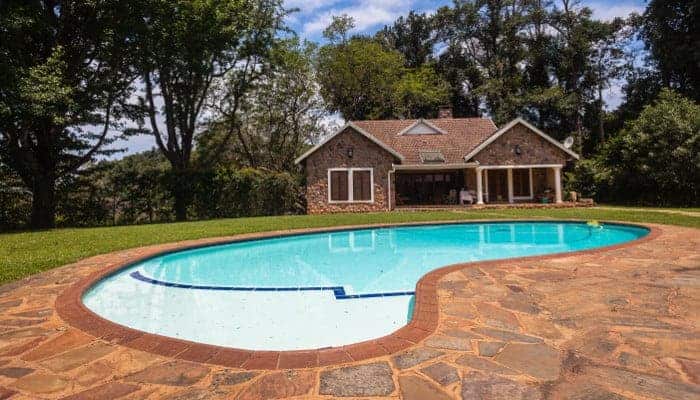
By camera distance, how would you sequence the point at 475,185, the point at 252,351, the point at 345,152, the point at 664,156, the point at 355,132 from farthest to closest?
the point at 475,185
the point at 355,132
the point at 345,152
the point at 664,156
the point at 252,351

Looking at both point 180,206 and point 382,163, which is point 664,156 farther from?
point 180,206

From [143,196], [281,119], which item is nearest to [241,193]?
[143,196]

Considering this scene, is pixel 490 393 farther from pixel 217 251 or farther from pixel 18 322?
pixel 217 251

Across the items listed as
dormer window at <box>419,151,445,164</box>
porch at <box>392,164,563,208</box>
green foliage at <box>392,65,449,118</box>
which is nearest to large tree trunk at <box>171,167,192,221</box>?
porch at <box>392,164,563,208</box>

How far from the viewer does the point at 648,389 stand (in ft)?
7.52

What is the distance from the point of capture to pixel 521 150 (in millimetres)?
21547

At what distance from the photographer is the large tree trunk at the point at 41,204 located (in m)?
15.3

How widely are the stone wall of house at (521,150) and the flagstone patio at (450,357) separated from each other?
1777 cm

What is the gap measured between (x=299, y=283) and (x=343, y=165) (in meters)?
15.1

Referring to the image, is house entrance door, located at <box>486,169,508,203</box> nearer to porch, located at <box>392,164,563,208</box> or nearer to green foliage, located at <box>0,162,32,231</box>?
porch, located at <box>392,164,563,208</box>

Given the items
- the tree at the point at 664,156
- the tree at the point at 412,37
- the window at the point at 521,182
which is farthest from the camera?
the tree at the point at 412,37

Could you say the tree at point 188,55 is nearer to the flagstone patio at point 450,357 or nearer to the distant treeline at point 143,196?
the distant treeline at point 143,196

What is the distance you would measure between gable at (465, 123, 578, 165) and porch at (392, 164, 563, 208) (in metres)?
0.41

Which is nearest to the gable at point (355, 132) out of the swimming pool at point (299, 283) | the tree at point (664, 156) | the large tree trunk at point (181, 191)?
the large tree trunk at point (181, 191)
